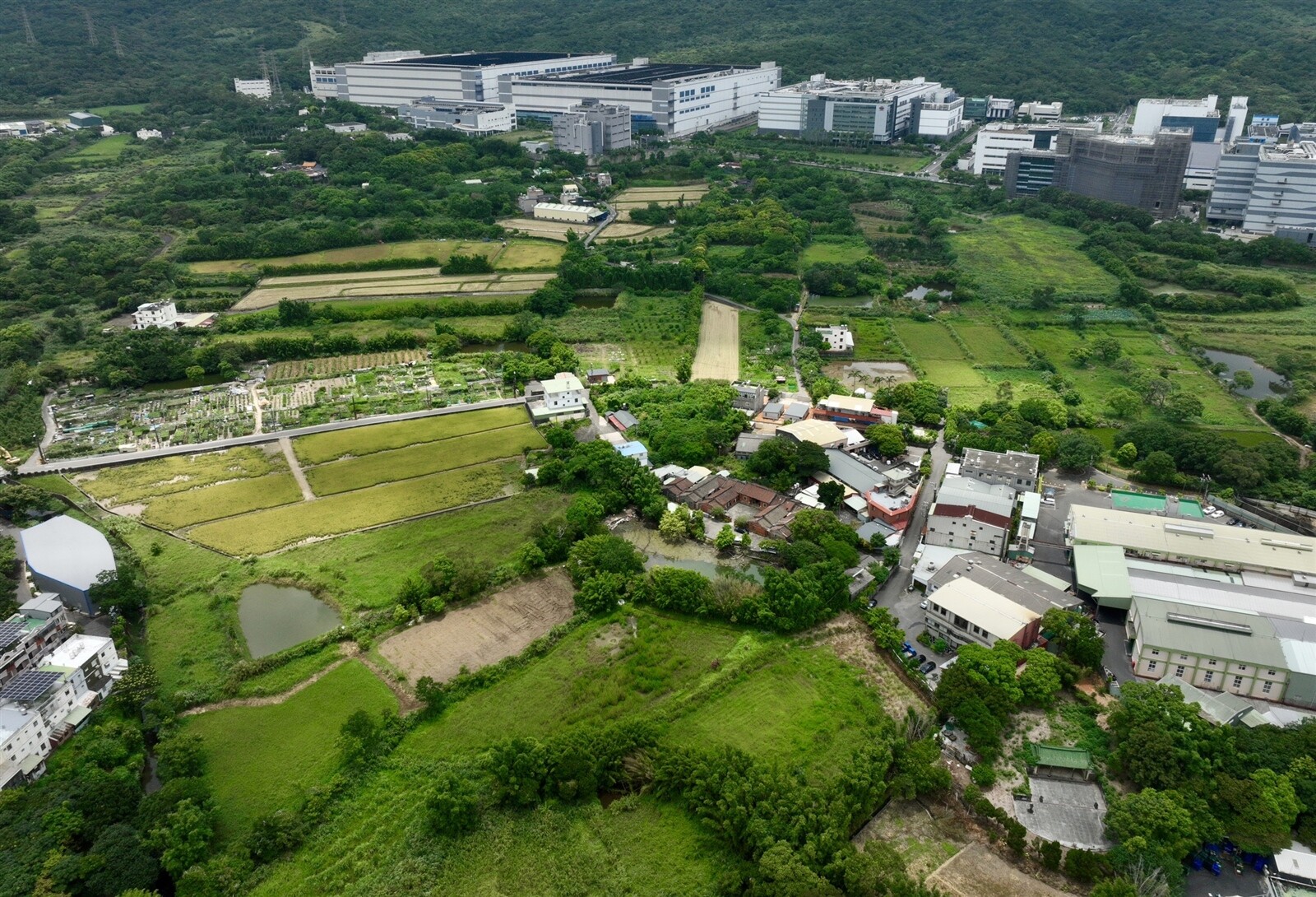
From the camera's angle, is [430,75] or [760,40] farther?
[760,40]

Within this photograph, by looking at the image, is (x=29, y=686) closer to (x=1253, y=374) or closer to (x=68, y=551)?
(x=68, y=551)

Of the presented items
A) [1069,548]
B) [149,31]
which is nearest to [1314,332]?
[1069,548]

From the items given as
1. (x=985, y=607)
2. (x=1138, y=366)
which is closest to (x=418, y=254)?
(x=1138, y=366)

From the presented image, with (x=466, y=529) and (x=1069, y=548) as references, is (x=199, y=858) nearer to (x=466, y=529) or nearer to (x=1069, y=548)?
(x=466, y=529)

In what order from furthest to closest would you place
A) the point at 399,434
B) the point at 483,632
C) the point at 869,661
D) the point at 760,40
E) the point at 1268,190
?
the point at 760,40
the point at 1268,190
the point at 399,434
the point at 483,632
the point at 869,661

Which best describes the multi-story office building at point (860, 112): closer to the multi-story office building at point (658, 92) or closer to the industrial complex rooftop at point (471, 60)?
the multi-story office building at point (658, 92)

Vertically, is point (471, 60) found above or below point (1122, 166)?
above
